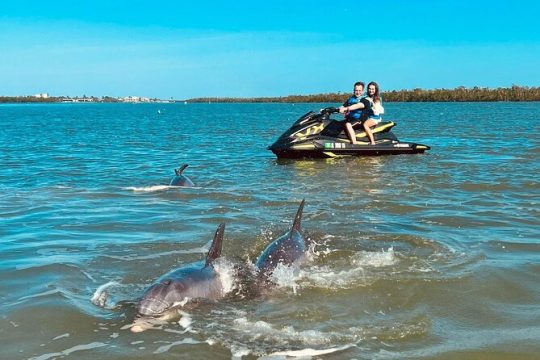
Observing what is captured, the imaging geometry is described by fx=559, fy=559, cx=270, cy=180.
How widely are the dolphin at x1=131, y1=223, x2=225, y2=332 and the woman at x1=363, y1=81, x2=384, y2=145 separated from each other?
444 inches

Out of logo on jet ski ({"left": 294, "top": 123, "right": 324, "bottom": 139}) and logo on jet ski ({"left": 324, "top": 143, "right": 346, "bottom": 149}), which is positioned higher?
logo on jet ski ({"left": 294, "top": 123, "right": 324, "bottom": 139})

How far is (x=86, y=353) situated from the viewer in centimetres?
439

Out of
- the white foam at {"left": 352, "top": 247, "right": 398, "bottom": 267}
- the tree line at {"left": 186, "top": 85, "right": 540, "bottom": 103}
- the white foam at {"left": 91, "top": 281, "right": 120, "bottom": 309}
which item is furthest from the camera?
the tree line at {"left": 186, "top": 85, "right": 540, "bottom": 103}

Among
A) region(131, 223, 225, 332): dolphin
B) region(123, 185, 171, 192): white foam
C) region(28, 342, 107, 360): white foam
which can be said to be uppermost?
region(131, 223, 225, 332): dolphin

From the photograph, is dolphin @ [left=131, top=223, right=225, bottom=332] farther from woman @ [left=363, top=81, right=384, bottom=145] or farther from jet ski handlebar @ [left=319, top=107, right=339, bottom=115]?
woman @ [left=363, top=81, right=384, bottom=145]

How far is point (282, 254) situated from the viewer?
6141 mm

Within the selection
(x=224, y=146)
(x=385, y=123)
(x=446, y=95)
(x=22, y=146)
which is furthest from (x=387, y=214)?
(x=446, y=95)

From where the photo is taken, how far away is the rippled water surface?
179 inches

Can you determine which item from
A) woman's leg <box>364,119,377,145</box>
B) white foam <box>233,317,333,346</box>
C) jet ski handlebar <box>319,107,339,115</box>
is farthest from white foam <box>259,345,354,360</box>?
woman's leg <box>364,119,377,145</box>

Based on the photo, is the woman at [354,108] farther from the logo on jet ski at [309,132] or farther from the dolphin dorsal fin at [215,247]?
the dolphin dorsal fin at [215,247]

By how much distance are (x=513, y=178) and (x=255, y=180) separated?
19.1 feet

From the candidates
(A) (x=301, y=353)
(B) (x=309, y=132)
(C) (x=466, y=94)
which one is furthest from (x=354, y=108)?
(C) (x=466, y=94)

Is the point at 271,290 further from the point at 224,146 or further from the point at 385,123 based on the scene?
the point at 224,146

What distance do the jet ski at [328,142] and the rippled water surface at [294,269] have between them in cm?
219
